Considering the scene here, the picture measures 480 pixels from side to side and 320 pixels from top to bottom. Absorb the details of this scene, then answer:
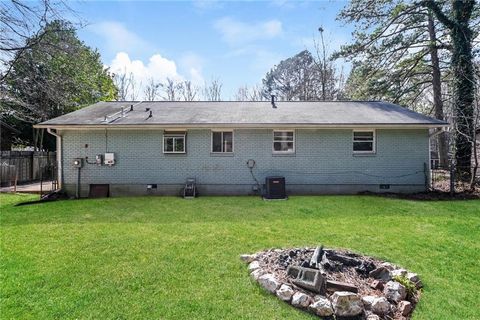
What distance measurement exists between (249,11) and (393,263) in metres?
9.43

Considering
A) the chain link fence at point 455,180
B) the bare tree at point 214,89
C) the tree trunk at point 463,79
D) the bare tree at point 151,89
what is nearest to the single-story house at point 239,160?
the chain link fence at point 455,180

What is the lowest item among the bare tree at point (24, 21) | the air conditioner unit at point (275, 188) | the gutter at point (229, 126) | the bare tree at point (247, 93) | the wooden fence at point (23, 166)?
the air conditioner unit at point (275, 188)

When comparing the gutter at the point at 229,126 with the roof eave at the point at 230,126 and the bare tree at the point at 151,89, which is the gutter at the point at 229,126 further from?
the bare tree at the point at 151,89

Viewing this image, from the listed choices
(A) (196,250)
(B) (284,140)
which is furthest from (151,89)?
(A) (196,250)

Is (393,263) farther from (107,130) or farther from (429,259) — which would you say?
(107,130)

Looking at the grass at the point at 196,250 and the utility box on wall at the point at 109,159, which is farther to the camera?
the utility box on wall at the point at 109,159

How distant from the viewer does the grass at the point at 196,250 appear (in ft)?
11.6

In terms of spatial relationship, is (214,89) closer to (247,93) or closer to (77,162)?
(247,93)

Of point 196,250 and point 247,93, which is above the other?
point 247,93

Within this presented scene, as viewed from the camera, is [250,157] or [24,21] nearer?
[24,21]

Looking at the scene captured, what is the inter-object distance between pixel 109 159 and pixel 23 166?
7.57 m

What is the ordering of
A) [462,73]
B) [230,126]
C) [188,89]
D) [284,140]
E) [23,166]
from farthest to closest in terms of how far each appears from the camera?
[188,89] → [23,166] → [462,73] → [284,140] → [230,126]

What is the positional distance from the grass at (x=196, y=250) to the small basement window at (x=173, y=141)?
2.53 m

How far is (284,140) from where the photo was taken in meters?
A: 11.3
